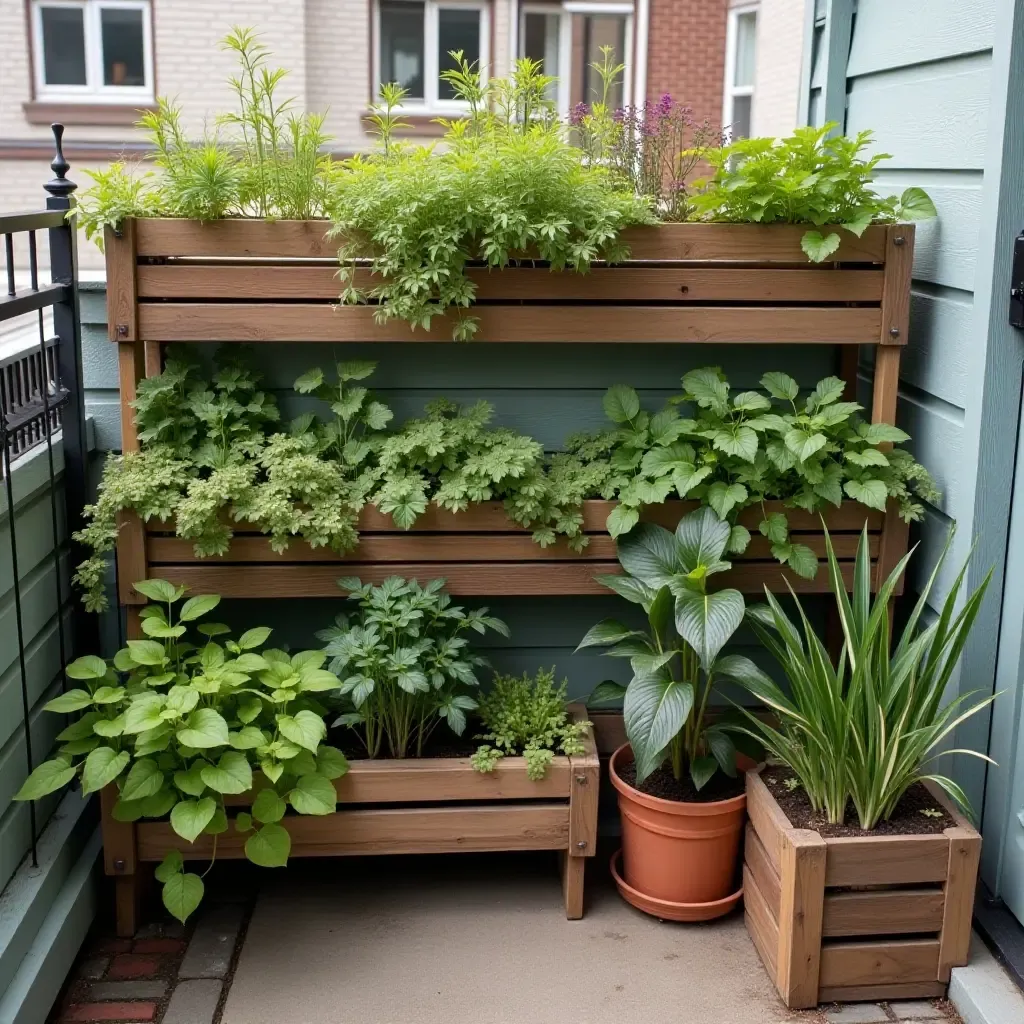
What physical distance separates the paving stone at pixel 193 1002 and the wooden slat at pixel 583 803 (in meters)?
0.85

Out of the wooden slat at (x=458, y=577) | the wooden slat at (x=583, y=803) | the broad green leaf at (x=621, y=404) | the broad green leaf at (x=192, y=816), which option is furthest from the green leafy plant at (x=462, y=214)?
the broad green leaf at (x=192, y=816)

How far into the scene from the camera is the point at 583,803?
278cm

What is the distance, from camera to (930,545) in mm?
2908

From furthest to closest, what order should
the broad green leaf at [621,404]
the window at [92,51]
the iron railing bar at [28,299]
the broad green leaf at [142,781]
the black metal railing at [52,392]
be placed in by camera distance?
the window at [92,51], the broad green leaf at [621,404], the broad green leaf at [142,781], the black metal railing at [52,392], the iron railing bar at [28,299]

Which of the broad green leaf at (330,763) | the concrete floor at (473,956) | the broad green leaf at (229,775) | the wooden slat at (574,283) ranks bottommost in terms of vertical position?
the concrete floor at (473,956)

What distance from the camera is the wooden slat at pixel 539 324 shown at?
270 centimetres

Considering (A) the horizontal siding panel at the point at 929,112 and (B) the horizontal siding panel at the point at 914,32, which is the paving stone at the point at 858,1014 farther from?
(B) the horizontal siding panel at the point at 914,32

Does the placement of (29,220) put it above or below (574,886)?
above

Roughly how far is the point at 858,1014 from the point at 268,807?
1.33 m

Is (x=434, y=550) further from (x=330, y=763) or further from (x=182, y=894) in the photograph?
(x=182, y=894)

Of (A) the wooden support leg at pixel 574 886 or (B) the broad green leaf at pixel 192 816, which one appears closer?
(B) the broad green leaf at pixel 192 816

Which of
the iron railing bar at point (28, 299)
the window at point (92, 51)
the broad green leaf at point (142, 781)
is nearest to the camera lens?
the iron railing bar at point (28, 299)

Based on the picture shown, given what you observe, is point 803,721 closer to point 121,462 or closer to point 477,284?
point 477,284

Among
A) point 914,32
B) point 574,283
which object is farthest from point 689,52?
point 574,283
